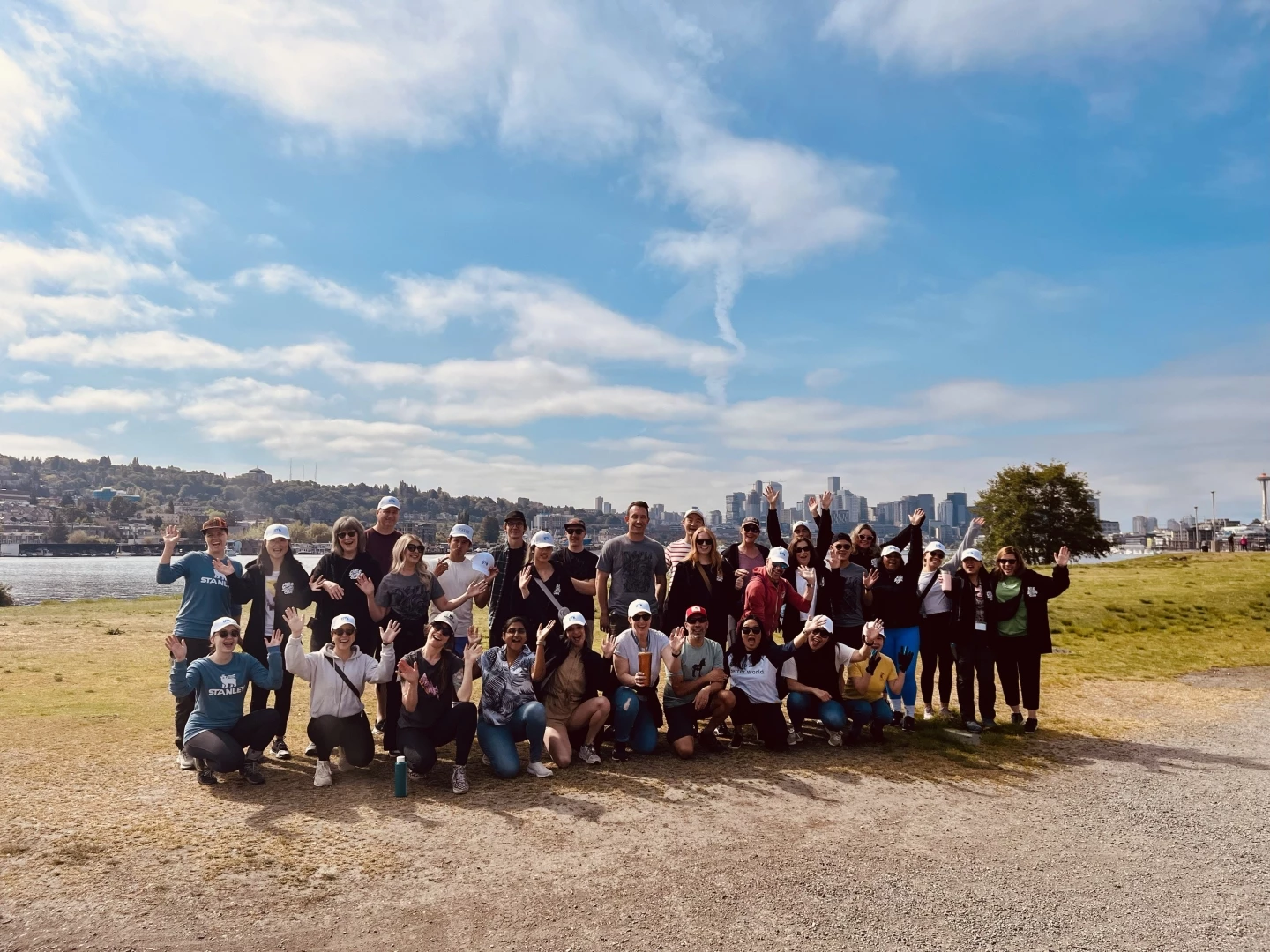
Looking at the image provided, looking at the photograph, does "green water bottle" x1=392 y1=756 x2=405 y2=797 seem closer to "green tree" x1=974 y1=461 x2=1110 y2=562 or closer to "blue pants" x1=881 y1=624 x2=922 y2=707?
"blue pants" x1=881 y1=624 x2=922 y2=707

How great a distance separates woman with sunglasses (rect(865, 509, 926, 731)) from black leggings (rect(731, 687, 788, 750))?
187 cm

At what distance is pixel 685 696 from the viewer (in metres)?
9.12

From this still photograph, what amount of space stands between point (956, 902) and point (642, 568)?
520cm

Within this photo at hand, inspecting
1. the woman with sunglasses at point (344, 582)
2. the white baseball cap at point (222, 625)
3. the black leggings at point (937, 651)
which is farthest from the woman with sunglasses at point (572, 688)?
the black leggings at point (937, 651)

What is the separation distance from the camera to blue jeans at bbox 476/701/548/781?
26.3 feet

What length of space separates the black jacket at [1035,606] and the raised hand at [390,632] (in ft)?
24.7

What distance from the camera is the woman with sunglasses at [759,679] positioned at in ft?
30.1

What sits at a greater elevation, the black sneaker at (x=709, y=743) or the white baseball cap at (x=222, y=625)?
the white baseball cap at (x=222, y=625)

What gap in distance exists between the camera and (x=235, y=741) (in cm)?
779

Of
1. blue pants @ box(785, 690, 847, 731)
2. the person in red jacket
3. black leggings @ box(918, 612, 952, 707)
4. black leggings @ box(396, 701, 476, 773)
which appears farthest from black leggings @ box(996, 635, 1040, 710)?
Answer: black leggings @ box(396, 701, 476, 773)

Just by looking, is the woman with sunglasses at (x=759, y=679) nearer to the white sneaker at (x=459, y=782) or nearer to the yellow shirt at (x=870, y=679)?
the yellow shirt at (x=870, y=679)

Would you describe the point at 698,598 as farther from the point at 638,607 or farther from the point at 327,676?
the point at 327,676

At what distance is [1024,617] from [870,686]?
243 cm

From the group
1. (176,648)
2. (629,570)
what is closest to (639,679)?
(629,570)
